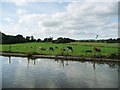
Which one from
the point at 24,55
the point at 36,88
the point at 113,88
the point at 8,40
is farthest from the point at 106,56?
the point at 8,40

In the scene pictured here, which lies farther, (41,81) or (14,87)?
(41,81)

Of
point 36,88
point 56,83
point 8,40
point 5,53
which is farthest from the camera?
point 8,40

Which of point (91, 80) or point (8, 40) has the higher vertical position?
point (8, 40)

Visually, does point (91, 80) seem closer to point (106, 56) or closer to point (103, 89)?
point (103, 89)

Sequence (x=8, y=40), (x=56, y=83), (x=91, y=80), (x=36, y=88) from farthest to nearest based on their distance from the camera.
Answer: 1. (x=8, y=40)
2. (x=91, y=80)
3. (x=56, y=83)
4. (x=36, y=88)

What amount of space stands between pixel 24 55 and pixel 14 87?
32.6m

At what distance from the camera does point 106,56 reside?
49188 millimetres


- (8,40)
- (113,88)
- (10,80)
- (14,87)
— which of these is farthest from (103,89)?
(8,40)

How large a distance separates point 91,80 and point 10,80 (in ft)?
30.3

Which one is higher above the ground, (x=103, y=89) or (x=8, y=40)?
(x=8, y=40)

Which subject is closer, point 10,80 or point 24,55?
point 10,80

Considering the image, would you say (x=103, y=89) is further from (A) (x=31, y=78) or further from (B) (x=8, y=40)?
(B) (x=8, y=40)

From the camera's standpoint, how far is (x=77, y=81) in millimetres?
26438

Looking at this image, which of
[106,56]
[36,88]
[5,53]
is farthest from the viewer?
[5,53]
